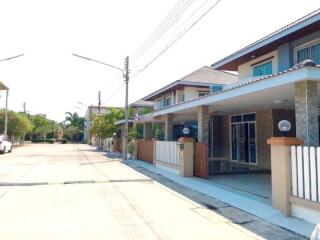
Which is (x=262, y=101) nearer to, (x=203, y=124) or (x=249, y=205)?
(x=203, y=124)

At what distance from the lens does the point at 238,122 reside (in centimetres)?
2116

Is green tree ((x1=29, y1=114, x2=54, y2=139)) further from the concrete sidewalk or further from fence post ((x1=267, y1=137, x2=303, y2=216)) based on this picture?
fence post ((x1=267, y1=137, x2=303, y2=216))

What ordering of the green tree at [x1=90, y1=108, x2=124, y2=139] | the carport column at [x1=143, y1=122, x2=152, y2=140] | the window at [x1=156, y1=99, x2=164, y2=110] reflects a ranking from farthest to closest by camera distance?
the green tree at [x1=90, y1=108, x2=124, y2=139] < the window at [x1=156, y1=99, x2=164, y2=110] < the carport column at [x1=143, y1=122, x2=152, y2=140]

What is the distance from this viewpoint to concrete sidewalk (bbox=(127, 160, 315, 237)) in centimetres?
721

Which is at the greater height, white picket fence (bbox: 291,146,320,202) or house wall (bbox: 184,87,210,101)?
house wall (bbox: 184,87,210,101)

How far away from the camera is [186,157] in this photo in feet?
50.9

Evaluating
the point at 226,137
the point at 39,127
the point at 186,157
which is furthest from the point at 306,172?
the point at 39,127

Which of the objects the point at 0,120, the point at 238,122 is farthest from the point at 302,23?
the point at 0,120

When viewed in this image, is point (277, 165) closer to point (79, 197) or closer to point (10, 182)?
point (79, 197)

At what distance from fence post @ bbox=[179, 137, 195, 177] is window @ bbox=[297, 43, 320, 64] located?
20.3ft

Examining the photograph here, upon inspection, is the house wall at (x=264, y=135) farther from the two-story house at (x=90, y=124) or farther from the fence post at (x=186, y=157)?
the two-story house at (x=90, y=124)

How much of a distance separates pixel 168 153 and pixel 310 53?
8.24 m

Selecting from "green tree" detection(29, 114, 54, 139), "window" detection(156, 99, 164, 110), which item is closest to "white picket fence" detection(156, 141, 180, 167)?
"window" detection(156, 99, 164, 110)

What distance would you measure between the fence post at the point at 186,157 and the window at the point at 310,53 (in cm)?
618
